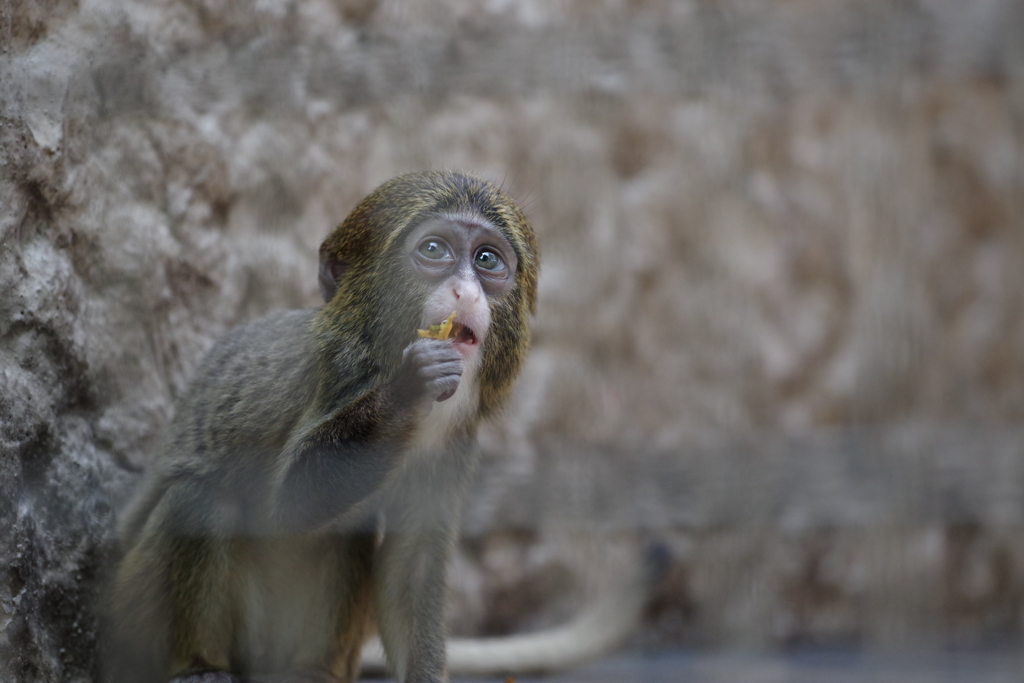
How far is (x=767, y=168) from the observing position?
19.5ft

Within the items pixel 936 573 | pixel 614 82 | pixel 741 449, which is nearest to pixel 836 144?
pixel 614 82

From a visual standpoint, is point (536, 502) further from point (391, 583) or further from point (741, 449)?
point (391, 583)

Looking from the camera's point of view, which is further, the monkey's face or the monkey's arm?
the monkey's face

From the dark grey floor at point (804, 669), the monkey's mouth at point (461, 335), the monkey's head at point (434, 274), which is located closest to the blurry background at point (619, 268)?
the dark grey floor at point (804, 669)

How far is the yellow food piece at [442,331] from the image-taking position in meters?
2.88

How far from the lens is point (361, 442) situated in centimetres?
292

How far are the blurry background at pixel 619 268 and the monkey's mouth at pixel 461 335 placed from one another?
46 cm

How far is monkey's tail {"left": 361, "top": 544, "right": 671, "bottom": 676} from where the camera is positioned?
4211 millimetres

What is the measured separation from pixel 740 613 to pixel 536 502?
3.09 metres

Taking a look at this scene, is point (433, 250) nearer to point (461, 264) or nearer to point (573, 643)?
point (461, 264)

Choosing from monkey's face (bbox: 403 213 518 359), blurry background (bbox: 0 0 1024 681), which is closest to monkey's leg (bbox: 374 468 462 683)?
blurry background (bbox: 0 0 1024 681)

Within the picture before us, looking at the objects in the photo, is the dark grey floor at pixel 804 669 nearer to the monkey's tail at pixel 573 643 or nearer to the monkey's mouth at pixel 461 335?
the monkey's tail at pixel 573 643

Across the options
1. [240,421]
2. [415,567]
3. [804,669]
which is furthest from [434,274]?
[804,669]

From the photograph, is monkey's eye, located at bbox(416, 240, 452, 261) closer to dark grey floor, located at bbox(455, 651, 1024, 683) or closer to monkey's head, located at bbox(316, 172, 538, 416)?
monkey's head, located at bbox(316, 172, 538, 416)
